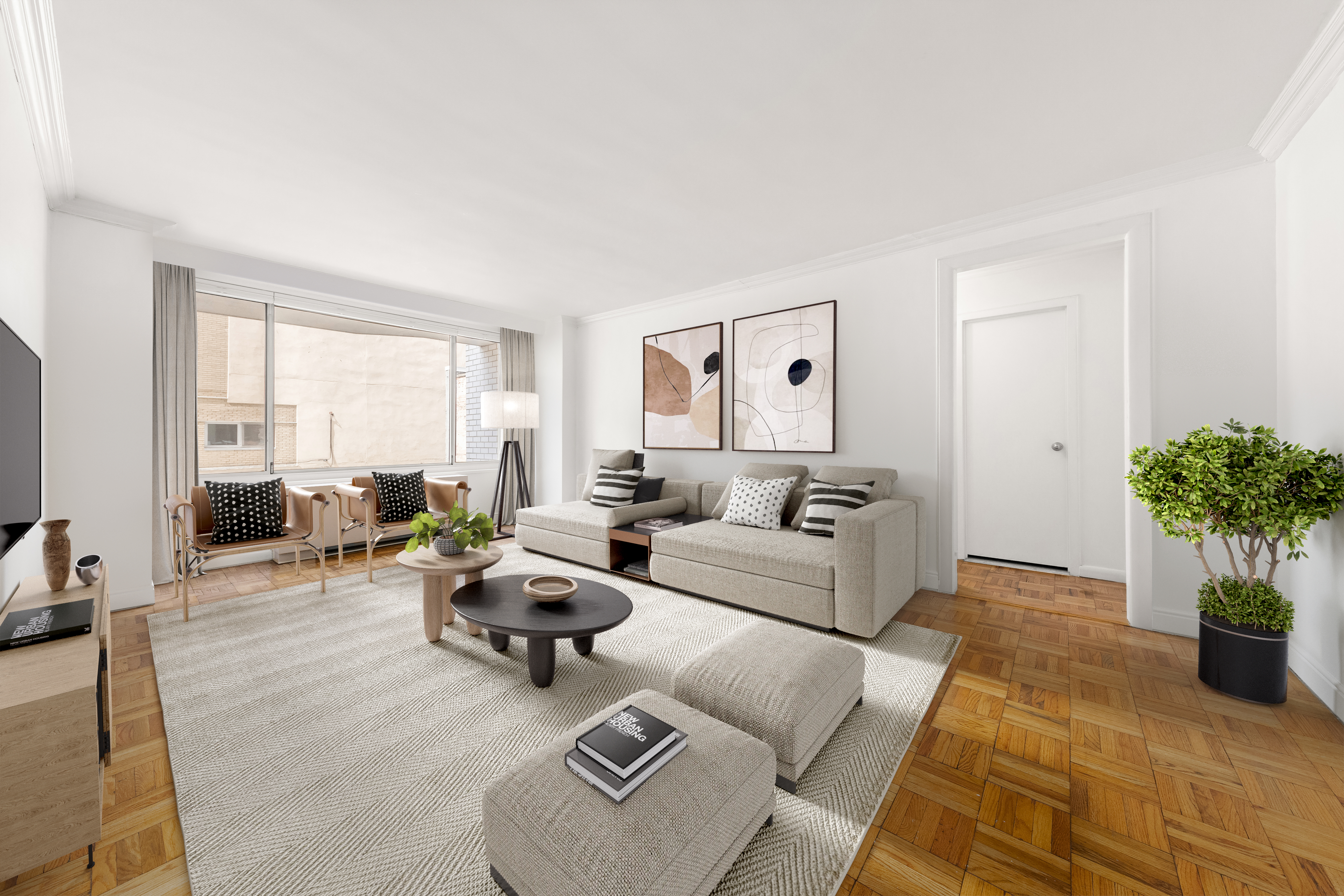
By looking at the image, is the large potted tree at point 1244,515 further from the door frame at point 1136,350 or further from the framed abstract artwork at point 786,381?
the framed abstract artwork at point 786,381

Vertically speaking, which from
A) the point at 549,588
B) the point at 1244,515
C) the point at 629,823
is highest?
the point at 1244,515

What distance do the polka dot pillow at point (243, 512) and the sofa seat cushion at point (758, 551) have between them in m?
2.74

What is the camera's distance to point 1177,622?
109 inches

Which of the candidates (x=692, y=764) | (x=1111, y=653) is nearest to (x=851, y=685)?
(x=692, y=764)

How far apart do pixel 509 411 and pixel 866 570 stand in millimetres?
4079

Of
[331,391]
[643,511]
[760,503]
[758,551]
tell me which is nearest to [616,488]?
[643,511]

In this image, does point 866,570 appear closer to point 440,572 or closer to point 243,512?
point 440,572

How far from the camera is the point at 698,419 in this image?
4.82m

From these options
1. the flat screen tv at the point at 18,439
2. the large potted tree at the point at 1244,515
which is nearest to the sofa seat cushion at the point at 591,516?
the flat screen tv at the point at 18,439

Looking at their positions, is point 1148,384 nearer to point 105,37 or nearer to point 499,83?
point 499,83

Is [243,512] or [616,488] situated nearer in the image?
[243,512]

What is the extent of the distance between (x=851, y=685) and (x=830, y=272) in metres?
3.14

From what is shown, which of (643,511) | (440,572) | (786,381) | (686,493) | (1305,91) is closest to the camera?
(1305,91)

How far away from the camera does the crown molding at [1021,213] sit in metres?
2.59
